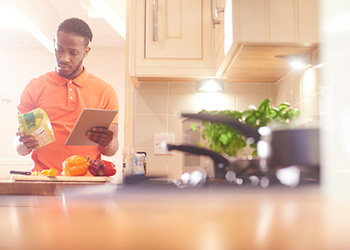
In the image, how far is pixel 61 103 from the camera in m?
3.29

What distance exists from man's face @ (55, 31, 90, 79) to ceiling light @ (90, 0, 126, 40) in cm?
132

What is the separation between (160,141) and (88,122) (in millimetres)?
463

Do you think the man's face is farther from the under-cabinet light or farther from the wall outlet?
the under-cabinet light

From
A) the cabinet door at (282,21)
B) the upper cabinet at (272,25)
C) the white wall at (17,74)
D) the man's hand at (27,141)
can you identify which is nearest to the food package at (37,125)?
the man's hand at (27,141)

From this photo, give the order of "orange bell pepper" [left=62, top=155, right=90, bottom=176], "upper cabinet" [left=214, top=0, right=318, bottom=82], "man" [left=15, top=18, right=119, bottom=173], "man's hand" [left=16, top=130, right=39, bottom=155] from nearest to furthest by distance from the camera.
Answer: "upper cabinet" [left=214, top=0, right=318, bottom=82], "orange bell pepper" [left=62, top=155, right=90, bottom=176], "man's hand" [left=16, top=130, right=39, bottom=155], "man" [left=15, top=18, right=119, bottom=173]

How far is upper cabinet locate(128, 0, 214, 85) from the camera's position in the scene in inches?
79.8

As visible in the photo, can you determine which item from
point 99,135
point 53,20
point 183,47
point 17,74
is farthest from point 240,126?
point 17,74

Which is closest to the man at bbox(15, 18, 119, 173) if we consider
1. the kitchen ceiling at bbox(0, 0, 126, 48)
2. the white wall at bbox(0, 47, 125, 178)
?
the kitchen ceiling at bbox(0, 0, 126, 48)

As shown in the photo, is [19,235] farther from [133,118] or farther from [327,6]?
[133,118]

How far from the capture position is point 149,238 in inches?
8.2

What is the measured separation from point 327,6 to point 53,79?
119 inches

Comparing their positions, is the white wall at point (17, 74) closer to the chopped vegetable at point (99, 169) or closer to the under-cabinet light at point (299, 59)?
the chopped vegetable at point (99, 169)

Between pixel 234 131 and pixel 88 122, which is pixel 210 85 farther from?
pixel 234 131

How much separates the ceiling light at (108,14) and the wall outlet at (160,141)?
282cm
